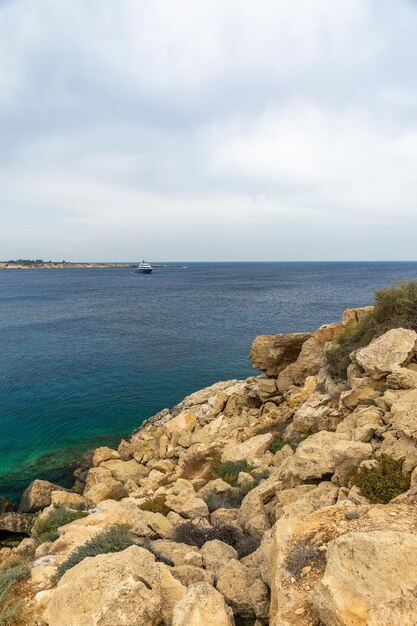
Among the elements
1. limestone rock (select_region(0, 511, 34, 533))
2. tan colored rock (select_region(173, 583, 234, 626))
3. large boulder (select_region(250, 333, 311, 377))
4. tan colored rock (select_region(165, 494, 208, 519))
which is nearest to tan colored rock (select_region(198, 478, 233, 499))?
tan colored rock (select_region(165, 494, 208, 519))

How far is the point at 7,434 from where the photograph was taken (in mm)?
23969

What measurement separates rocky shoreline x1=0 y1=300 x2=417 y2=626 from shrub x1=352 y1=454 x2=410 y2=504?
0.03 metres

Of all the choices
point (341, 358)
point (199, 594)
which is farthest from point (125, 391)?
point (199, 594)

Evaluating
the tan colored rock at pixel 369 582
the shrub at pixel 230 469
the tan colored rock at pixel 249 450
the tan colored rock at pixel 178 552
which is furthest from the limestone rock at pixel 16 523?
the tan colored rock at pixel 369 582

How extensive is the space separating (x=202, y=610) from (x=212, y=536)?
160 inches

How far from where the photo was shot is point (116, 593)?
4.92 metres

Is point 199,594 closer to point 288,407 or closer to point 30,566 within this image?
point 30,566

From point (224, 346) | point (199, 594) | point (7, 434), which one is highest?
point (199, 594)

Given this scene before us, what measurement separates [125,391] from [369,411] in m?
23.2

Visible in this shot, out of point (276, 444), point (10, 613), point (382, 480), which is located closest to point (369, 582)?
point (382, 480)

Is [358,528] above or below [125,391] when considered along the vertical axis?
above

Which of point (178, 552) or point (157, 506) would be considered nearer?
point (178, 552)

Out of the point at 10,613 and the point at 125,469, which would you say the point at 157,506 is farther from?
the point at 125,469

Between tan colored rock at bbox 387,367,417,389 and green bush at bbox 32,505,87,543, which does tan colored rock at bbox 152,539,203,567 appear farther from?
tan colored rock at bbox 387,367,417,389
